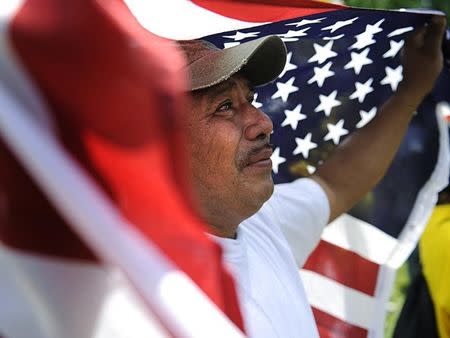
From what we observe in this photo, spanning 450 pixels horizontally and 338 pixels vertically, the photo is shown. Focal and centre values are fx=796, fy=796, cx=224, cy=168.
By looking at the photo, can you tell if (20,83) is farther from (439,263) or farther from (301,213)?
(439,263)

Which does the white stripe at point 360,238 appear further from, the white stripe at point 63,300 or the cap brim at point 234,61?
the white stripe at point 63,300

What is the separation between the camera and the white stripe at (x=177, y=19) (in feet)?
5.58

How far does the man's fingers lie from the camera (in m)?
2.45

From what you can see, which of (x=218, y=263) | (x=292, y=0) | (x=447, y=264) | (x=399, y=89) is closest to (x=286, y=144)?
(x=399, y=89)

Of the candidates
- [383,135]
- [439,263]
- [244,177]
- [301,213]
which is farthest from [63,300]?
[439,263]

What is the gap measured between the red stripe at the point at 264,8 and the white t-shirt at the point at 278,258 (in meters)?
0.52

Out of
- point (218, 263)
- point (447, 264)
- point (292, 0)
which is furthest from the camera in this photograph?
point (447, 264)

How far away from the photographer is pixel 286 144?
106 inches

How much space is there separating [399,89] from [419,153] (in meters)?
0.43

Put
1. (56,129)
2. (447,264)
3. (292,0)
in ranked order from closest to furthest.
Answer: (56,129) → (292,0) → (447,264)

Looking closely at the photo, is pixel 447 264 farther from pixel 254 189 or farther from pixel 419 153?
pixel 254 189

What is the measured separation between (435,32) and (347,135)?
1.51 feet

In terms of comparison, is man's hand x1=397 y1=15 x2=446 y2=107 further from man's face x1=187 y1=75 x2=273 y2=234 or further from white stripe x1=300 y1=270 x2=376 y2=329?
man's face x1=187 y1=75 x2=273 y2=234

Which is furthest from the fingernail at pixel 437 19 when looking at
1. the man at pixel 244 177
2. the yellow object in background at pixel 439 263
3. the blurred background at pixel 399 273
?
the blurred background at pixel 399 273
